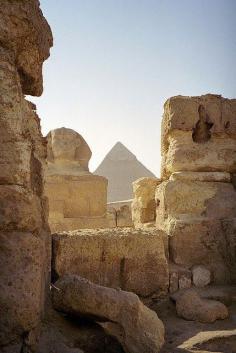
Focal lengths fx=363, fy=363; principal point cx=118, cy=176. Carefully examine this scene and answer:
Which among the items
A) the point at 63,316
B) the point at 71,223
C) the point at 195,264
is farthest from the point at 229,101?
the point at 71,223

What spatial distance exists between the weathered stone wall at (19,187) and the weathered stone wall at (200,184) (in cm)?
167

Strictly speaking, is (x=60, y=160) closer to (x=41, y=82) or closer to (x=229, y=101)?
(x=229, y=101)

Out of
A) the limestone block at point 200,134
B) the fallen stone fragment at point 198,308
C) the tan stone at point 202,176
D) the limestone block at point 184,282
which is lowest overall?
the fallen stone fragment at point 198,308

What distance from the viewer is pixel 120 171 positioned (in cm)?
3369

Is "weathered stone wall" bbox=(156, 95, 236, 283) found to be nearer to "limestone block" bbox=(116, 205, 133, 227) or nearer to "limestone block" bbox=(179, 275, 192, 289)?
"limestone block" bbox=(179, 275, 192, 289)

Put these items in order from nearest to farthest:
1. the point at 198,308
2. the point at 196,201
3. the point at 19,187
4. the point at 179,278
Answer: the point at 19,187
the point at 198,308
the point at 179,278
the point at 196,201

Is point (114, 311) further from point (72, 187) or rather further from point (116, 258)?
point (72, 187)

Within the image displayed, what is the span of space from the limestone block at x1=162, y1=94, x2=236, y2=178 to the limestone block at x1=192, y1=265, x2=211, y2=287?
3.85 feet

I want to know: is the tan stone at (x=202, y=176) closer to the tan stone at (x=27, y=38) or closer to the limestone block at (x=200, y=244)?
the limestone block at (x=200, y=244)

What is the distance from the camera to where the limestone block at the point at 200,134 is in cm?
412

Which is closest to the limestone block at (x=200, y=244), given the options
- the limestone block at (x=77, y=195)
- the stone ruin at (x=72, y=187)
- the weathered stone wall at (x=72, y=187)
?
the stone ruin at (x=72, y=187)

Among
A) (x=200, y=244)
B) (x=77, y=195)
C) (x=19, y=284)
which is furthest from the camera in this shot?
(x=77, y=195)

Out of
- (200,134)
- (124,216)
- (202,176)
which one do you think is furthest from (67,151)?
(202,176)

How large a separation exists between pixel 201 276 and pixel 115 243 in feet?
3.10
